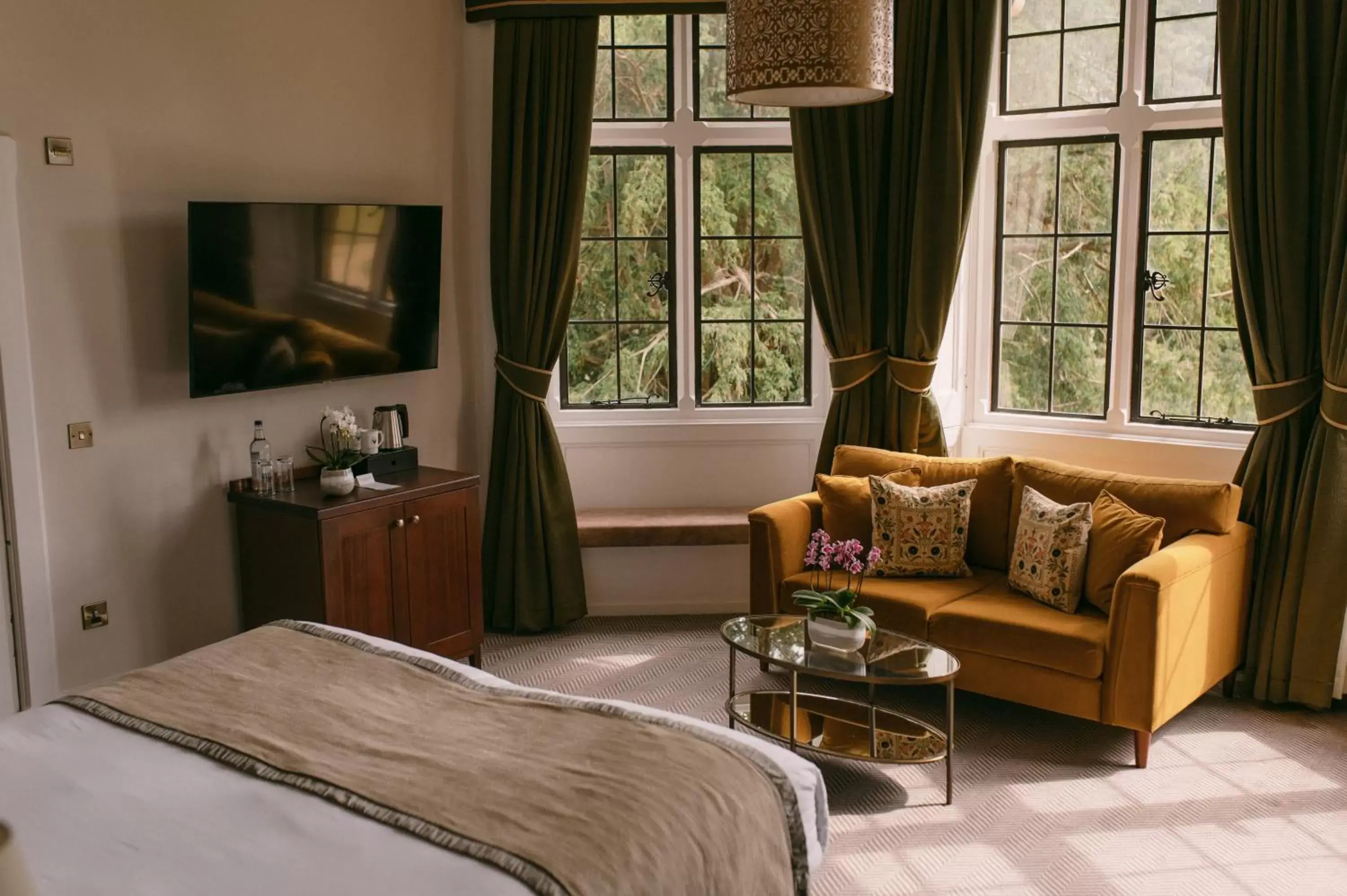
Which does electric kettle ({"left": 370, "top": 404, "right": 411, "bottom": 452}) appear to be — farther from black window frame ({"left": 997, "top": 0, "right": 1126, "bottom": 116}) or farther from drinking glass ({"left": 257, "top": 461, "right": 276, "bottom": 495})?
black window frame ({"left": 997, "top": 0, "right": 1126, "bottom": 116})

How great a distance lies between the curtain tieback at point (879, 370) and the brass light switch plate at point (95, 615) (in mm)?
3182

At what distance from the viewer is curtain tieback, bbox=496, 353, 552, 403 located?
5570 millimetres

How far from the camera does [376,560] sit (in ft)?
15.0

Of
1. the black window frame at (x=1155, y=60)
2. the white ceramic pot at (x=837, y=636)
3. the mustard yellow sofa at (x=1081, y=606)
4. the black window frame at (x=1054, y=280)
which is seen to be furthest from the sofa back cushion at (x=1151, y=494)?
the black window frame at (x=1155, y=60)

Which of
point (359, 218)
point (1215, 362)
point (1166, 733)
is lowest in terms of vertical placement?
point (1166, 733)

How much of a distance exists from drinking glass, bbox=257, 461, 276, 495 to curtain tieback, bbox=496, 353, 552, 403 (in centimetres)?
128

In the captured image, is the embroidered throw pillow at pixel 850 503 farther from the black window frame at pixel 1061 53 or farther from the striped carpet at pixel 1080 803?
the black window frame at pixel 1061 53

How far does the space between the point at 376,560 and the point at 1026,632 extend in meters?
2.39

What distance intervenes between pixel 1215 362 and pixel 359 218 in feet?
12.0

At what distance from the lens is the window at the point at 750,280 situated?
19.0 feet

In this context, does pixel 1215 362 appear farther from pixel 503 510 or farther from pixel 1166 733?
pixel 503 510

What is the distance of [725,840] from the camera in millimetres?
2342

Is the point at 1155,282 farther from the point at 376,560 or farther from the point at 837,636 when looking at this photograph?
the point at 376,560

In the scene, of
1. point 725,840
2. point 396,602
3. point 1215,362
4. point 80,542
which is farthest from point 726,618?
point 725,840
